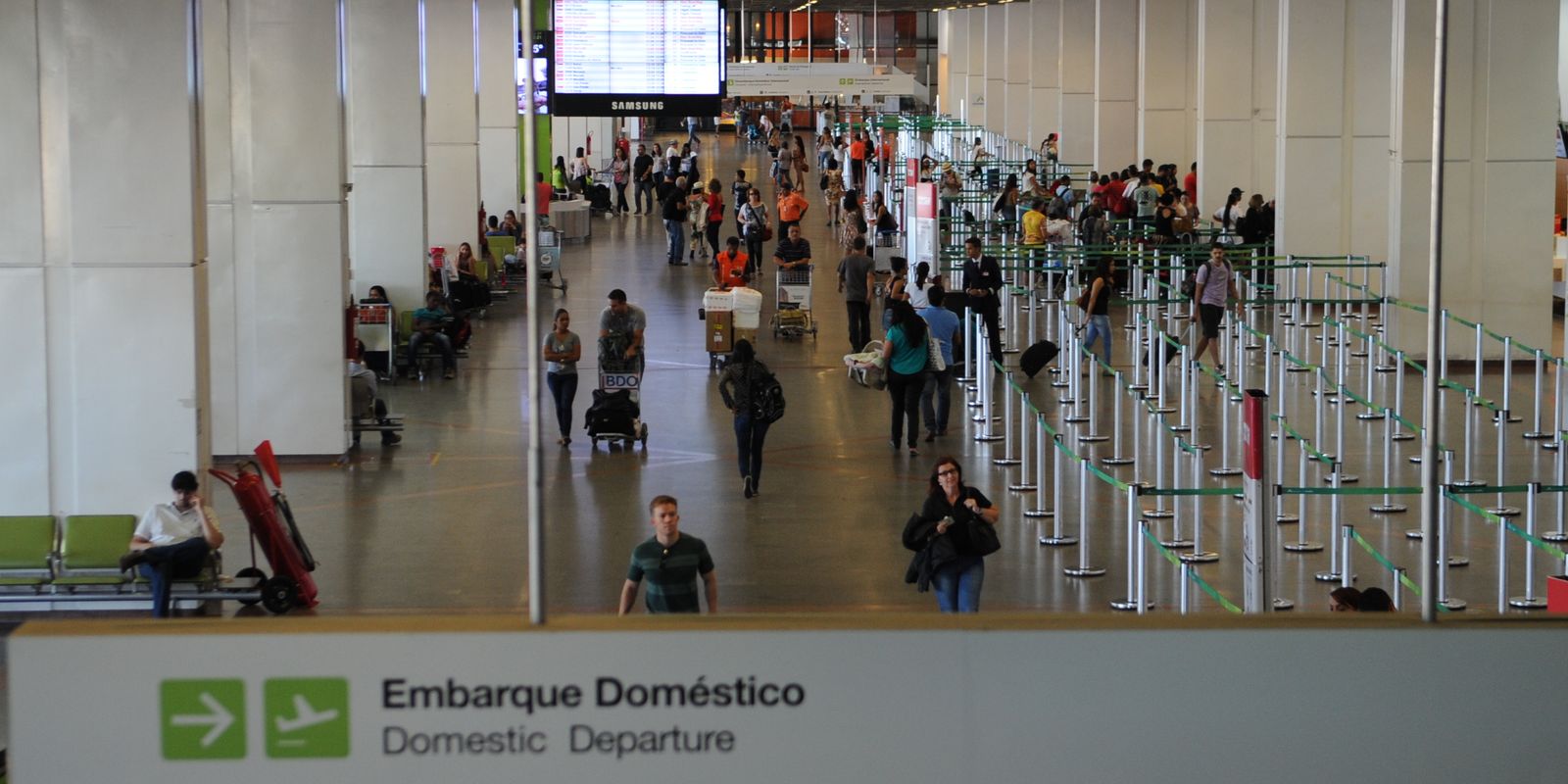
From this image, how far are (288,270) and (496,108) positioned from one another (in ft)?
57.1

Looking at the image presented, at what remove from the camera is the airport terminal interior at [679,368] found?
1312 centimetres

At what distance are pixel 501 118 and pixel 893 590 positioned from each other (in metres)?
23.6

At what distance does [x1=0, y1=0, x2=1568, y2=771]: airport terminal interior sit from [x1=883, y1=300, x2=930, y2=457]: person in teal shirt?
0.55 m

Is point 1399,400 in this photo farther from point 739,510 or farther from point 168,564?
point 168,564

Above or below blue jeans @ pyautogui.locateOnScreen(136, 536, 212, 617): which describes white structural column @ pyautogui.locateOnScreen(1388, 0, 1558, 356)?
above

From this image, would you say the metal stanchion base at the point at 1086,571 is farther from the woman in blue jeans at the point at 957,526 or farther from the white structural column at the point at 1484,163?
the white structural column at the point at 1484,163

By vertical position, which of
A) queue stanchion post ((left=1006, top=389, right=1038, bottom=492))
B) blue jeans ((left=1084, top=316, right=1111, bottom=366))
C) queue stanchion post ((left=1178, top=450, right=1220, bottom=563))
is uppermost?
blue jeans ((left=1084, top=316, right=1111, bottom=366))

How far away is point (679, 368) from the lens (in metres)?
23.0

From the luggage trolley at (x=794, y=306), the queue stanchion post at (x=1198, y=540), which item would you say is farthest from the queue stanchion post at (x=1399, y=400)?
the luggage trolley at (x=794, y=306)

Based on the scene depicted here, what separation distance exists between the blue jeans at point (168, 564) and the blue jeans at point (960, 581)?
15.4 feet

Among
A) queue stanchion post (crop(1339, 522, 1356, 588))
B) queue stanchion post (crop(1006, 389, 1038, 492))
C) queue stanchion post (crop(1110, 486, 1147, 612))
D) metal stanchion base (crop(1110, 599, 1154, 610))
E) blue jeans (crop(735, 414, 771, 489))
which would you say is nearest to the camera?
queue stanchion post (crop(1339, 522, 1356, 588))

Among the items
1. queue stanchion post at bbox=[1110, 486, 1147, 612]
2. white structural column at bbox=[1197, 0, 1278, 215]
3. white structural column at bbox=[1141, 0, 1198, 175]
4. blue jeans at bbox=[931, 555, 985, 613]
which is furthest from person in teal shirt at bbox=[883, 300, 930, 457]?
white structural column at bbox=[1141, 0, 1198, 175]

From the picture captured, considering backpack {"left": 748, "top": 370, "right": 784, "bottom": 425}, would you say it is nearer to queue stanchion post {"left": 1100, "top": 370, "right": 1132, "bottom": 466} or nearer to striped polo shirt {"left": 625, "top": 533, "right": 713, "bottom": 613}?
queue stanchion post {"left": 1100, "top": 370, "right": 1132, "bottom": 466}

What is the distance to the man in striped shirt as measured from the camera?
31.6 ft
